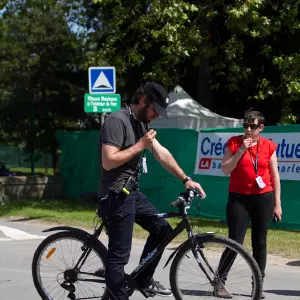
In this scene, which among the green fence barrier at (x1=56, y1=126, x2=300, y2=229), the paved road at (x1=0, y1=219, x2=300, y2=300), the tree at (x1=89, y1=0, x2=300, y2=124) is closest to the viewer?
the paved road at (x1=0, y1=219, x2=300, y2=300)

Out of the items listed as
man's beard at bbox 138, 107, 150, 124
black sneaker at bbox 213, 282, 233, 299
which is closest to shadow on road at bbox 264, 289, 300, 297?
black sneaker at bbox 213, 282, 233, 299

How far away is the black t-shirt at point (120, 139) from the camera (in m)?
5.09

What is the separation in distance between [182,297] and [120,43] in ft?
39.4

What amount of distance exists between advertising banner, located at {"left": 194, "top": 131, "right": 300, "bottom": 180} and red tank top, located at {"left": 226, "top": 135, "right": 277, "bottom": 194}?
15.7ft

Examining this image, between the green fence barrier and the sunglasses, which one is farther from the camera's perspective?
the green fence barrier

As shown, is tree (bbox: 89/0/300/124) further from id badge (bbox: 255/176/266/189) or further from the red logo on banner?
id badge (bbox: 255/176/266/189)

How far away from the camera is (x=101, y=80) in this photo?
12.5 m

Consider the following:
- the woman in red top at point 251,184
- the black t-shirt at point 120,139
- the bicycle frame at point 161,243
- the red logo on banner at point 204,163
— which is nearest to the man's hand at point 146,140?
the black t-shirt at point 120,139

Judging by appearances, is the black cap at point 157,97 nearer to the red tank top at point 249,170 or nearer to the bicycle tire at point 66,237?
the bicycle tire at point 66,237

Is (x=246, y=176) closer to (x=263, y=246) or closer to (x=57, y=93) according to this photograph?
(x=263, y=246)

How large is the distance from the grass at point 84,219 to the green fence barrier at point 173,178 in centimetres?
30

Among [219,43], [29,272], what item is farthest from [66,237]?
[219,43]

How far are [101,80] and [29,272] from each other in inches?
214

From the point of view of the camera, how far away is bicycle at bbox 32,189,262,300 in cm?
519
